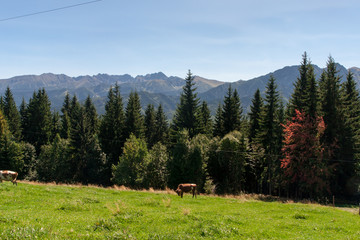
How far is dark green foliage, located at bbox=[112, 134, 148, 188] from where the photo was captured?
43.8 m

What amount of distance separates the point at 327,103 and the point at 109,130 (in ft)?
146

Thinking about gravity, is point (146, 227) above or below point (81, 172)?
above

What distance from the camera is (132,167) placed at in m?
44.6

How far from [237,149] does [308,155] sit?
420 inches

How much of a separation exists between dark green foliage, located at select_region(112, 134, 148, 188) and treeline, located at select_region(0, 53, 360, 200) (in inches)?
7.0

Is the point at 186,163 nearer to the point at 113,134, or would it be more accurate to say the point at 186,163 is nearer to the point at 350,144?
the point at 113,134

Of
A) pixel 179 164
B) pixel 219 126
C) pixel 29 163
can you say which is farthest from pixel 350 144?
pixel 29 163

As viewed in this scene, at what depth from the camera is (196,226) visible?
40.8ft

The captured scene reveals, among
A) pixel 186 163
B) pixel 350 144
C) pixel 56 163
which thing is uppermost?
pixel 350 144

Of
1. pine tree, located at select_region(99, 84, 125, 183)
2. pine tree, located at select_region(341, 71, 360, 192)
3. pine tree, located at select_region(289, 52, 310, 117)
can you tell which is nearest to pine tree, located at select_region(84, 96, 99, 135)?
pine tree, located at select_region(99, 84, 125, 183)

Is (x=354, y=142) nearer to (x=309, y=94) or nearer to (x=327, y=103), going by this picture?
(x=327, y=103)

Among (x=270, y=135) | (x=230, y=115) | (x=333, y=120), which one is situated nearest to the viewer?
(x=333, y=120)

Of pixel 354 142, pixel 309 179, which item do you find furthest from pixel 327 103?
pixel 309 179

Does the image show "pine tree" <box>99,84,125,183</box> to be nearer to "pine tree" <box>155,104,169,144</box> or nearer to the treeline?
the treeline
